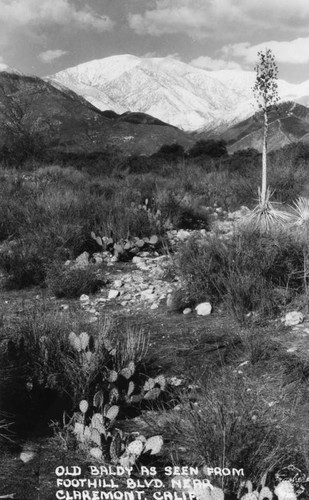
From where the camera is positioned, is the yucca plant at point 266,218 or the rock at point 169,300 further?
the yucca plant at point 266,218

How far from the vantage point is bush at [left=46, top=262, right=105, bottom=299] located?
5145 mm

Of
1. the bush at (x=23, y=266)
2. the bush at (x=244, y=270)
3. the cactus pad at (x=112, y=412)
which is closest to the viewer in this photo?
the cactus pad at (x=112, y=412)

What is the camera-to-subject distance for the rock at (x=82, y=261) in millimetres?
5887

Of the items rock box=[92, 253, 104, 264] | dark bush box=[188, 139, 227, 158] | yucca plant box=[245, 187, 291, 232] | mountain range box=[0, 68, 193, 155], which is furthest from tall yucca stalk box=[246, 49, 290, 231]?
mountain range box=[0, 68, 193, 155]

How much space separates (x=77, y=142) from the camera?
99938 mm

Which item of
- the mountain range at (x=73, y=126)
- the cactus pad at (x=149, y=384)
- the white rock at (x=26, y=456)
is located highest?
the mountain range at (x=73, y=126)

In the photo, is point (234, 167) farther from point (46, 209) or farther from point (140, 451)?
point (140, 451)

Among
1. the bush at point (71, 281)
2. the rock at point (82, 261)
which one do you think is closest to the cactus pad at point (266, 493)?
the bush at point (71, 281)

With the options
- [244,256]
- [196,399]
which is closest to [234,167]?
[244,256]

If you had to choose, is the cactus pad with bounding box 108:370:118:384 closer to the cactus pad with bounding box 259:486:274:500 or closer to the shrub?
the shrub

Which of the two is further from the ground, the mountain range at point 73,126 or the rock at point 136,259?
the mountain range at point 73,126

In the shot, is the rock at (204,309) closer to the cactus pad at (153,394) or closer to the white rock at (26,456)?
the cactus pad at (153,394)

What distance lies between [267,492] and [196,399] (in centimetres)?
87

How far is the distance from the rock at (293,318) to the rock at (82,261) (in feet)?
9.00
